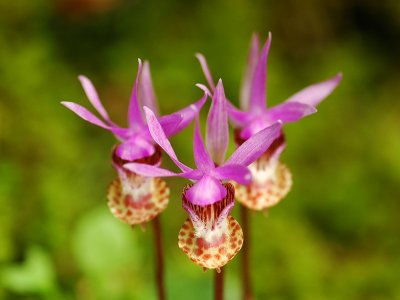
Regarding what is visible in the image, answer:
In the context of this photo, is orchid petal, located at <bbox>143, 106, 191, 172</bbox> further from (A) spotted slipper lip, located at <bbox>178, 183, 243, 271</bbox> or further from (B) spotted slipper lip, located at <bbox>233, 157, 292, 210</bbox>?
(B) spotted slipper lip, located at <bbox>233, 157, 292, 210</bbox>

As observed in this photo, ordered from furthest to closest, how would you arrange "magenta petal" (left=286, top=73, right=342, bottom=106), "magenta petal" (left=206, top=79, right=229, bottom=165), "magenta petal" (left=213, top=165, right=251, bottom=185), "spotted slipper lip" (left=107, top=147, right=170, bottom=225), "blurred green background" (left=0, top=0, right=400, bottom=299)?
1. "blurred green background" (left=0, top=0, right=400, bottom=299)
2. "magenta petal" (left=286, top=73, right=342, bottom=106)
3. "spotted slipper lip" (left=107, top=147, right=170, bottom=225)
4. "magenta petal" (left=206, top=79, right=229, bottom=165)
5. "magenta petal" (left=213, top=165, right=251, bottom=185)

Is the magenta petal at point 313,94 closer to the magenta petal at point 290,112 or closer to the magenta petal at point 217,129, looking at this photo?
the magenta petal at point 290,112

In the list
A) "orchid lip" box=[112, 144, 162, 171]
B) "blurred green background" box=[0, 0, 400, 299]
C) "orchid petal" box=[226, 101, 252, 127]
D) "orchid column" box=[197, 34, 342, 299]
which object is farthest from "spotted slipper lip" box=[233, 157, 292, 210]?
"blurred green background" box=[0, 0, 400, 299]

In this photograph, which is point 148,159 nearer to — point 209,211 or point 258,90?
point 209,211

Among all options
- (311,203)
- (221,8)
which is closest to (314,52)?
(221,8)

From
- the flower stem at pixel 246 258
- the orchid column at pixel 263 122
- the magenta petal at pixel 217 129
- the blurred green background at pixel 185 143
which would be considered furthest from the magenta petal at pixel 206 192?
the blurred green background at pixel 185 143

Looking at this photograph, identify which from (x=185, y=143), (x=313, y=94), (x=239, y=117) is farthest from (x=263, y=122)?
(x=185, y=143)

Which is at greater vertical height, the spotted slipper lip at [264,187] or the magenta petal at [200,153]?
the magenta petal at [200,153]

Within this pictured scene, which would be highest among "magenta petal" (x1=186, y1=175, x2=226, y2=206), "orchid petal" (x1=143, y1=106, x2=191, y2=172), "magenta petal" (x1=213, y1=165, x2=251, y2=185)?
"orchid petal" (x1=143, y1=106, x2=191, y2=172)
